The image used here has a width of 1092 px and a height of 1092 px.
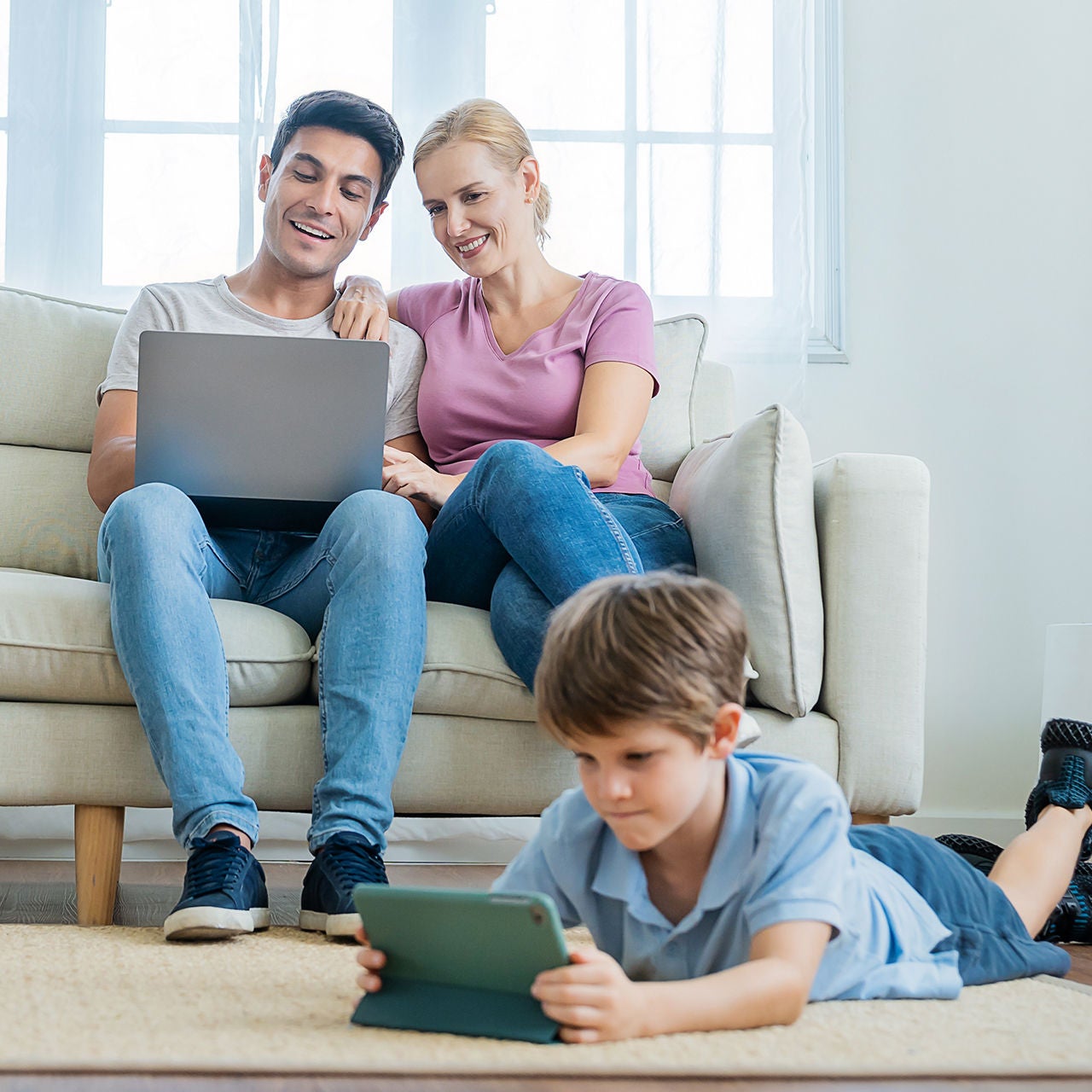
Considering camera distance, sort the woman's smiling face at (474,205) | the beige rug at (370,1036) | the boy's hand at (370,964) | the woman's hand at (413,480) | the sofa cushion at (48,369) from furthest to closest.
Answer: the sofa cushion at (48,369) < the woman's smiling face at (474,205) < the woman's hand at (413,480) < the boy's hand at (370,964) < the beige rug at (370,1036)

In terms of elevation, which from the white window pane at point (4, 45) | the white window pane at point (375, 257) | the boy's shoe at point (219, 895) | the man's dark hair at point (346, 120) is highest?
the white window pane at point (4, 45)

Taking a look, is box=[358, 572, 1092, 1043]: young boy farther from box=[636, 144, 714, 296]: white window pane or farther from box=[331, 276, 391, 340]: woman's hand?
box=[636, 144, 714, 296]: white window pane

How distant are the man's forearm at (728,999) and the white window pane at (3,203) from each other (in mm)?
2087

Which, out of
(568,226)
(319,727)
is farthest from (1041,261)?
(319,727)

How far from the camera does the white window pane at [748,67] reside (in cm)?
246

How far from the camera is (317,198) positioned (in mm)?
1812

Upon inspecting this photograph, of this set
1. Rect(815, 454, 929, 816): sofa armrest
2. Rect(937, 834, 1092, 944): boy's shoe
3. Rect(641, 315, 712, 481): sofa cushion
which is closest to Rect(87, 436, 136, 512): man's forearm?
Rect(641, 315, 712, 481): sofa cushion

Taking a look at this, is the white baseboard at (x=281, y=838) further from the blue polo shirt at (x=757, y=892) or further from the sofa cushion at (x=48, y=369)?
the blue polo shirt at (x=757, y=892)

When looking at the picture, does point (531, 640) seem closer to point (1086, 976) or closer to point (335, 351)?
point (335, 351)

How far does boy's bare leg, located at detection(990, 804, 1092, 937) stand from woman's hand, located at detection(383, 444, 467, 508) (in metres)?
0.80

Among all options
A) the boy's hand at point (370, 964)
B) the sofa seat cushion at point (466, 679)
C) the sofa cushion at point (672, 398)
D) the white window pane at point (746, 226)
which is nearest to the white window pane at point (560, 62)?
the white window pane at point (746, 226)

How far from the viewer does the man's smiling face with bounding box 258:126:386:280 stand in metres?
1.82

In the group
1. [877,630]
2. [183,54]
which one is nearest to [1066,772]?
[877,630]

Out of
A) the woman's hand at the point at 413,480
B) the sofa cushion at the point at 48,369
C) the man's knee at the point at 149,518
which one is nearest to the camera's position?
the man's knee at the point at 149,518
